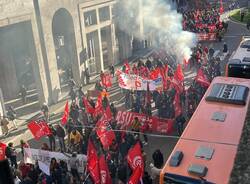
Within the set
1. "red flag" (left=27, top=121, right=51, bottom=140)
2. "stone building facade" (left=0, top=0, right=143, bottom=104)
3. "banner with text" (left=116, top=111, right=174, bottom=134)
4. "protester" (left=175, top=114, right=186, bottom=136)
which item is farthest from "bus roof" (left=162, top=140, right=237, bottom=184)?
"stone building facade" (left=0, top=0, right=143, bottom=104)

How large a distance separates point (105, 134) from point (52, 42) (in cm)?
1121

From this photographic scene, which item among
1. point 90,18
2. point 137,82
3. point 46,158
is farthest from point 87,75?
point 46,158

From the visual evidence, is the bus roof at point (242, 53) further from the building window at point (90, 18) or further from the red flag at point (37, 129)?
the building window at point (90, 18)

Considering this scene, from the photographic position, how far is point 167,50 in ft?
103

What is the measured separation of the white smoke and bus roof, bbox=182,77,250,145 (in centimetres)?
1751

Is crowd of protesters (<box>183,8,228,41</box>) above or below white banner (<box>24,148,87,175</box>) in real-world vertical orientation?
below

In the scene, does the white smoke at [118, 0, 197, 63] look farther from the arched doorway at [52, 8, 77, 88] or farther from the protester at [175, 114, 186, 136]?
the protester at [175, 114, 186, 136]

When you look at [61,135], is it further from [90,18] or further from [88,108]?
[90,18]

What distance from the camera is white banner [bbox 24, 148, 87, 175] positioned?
44.3ft

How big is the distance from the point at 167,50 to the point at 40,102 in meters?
12.4

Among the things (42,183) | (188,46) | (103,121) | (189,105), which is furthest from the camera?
(188,46)

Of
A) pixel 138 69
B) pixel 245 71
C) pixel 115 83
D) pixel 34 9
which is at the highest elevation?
pixel 34 9

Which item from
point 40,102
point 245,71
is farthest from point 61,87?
point 245,71

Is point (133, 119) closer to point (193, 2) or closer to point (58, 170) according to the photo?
point (58, 170)
